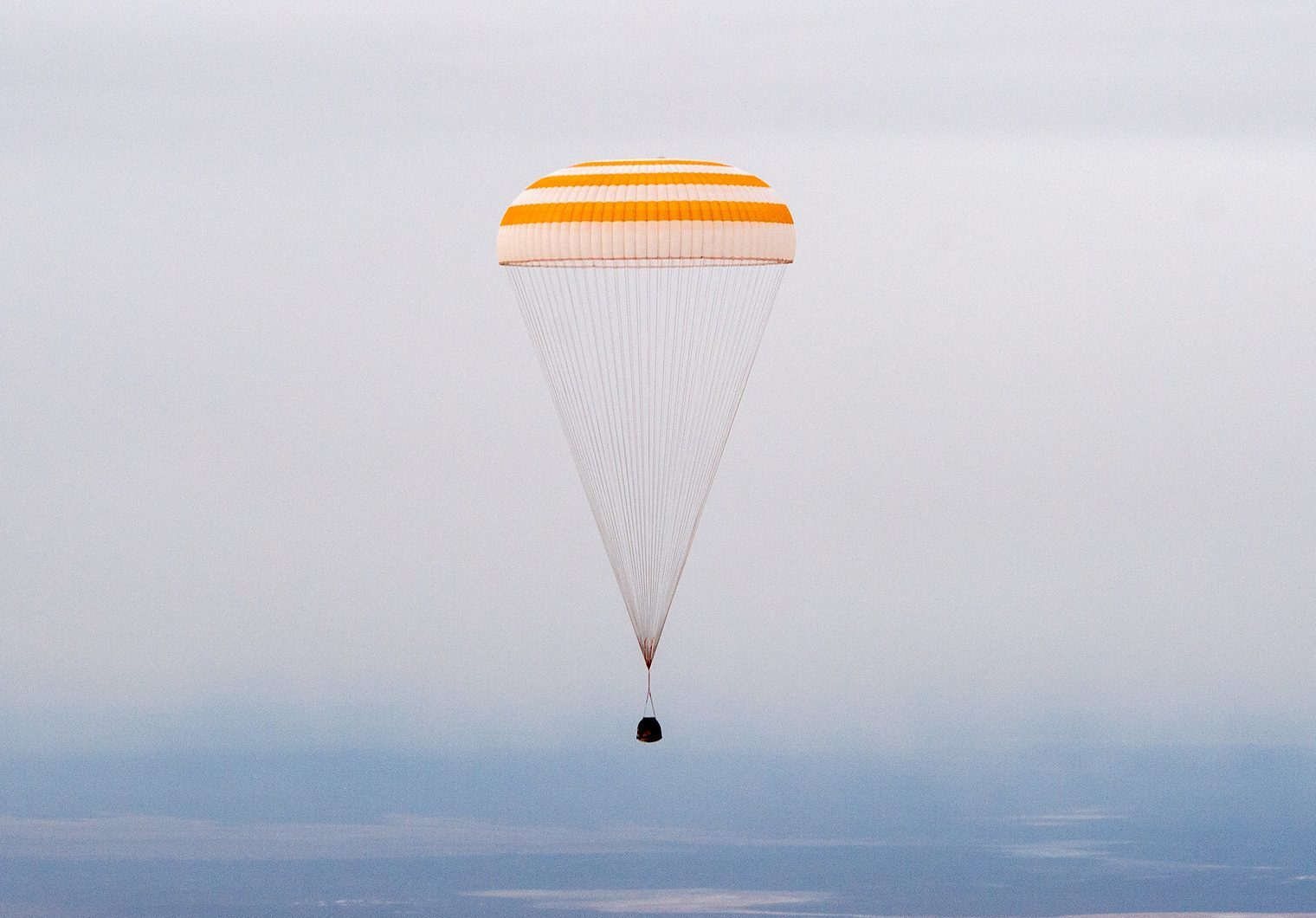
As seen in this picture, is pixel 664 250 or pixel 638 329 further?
pixel 664 250

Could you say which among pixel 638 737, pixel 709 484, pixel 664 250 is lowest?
pixel 638 737

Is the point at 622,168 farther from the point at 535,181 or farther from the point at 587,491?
the point at 587,491

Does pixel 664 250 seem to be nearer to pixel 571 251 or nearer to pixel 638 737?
pixel 571 251

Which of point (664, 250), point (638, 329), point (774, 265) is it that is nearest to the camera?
point (638, 329)

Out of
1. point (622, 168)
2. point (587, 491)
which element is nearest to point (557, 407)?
point (587, 491)

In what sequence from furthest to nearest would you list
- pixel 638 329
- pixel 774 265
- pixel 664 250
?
pixel 774 265
pixel 664 250
pixel 638 329

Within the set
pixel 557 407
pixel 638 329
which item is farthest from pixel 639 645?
pixel 638 329

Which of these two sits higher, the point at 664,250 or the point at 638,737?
the point at 664,250
